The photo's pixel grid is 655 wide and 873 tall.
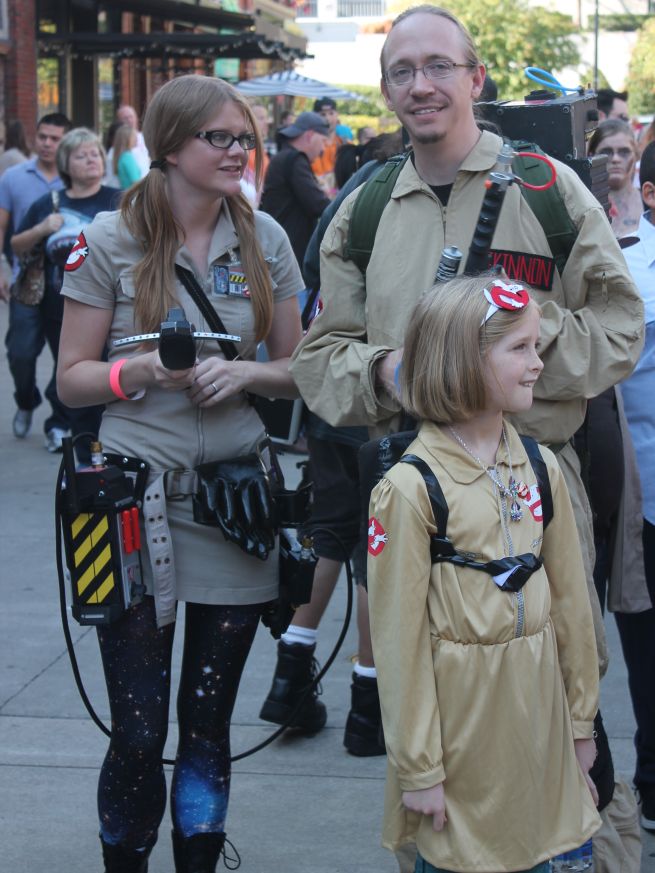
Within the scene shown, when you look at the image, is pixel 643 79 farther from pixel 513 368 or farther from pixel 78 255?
pixel 513 368

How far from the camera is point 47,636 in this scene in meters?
5.42

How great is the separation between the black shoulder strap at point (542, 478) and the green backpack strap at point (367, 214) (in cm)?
64

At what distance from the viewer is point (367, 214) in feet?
10.2

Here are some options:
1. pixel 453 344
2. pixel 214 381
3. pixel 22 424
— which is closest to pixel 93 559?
pixel 214 381

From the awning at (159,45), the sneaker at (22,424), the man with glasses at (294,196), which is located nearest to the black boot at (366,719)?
the man with glasses at (294,196)

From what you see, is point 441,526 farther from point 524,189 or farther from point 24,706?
point 24,706

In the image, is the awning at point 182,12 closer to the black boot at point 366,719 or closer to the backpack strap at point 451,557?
the black boot at point 366,719

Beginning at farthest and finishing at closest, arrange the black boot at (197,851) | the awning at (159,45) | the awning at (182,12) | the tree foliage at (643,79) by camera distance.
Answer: the tree foliage at (643,79)
the awning at (182,12)
the awning at (159,45)
the black boot at (197,851)

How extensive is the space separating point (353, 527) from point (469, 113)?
187 centimetres

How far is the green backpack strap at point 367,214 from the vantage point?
3096 millimetres

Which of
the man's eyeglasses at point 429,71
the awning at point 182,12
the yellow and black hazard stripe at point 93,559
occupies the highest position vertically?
the awning at point 182,12

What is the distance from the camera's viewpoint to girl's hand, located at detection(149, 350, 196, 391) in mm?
2984

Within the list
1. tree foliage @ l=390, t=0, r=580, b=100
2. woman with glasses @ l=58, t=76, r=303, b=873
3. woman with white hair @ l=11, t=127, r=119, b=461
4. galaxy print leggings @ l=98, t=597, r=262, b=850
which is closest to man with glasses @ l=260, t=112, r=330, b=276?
woman with white hair @ l=11, t=127, r=119, b=461

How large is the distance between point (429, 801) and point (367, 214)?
53.5 inches
